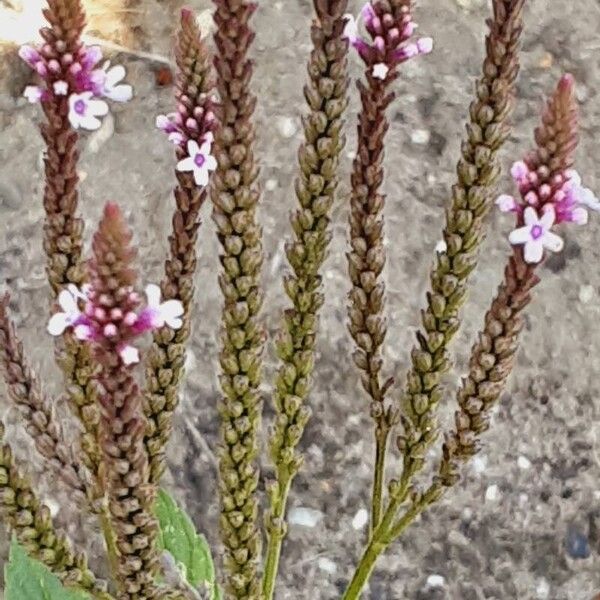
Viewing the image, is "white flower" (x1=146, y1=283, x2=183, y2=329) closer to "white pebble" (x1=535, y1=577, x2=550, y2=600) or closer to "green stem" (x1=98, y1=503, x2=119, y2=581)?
"green stem" (x1=98, y1=503, x2=119, y2=581)

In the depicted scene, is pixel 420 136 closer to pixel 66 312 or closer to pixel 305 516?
pixel 305 516

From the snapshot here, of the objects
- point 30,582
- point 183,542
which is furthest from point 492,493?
point 30,582

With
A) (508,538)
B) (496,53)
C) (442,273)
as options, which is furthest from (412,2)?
(508,538)

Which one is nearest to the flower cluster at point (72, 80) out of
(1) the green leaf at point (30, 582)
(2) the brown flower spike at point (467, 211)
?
(2) the brown flower spike at point (467, 211)

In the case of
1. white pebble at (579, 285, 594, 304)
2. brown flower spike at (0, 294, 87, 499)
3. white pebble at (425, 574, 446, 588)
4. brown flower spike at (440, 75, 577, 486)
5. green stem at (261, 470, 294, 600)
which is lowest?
white pebble at (425, 574, 446, 588)

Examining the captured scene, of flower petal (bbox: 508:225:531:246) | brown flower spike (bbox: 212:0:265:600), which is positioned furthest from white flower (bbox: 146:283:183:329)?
flower petal (bbox: 508:225:531:246)

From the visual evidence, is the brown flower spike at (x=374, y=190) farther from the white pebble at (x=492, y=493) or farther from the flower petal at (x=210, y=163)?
the white pebble at (x=492, y=493)
